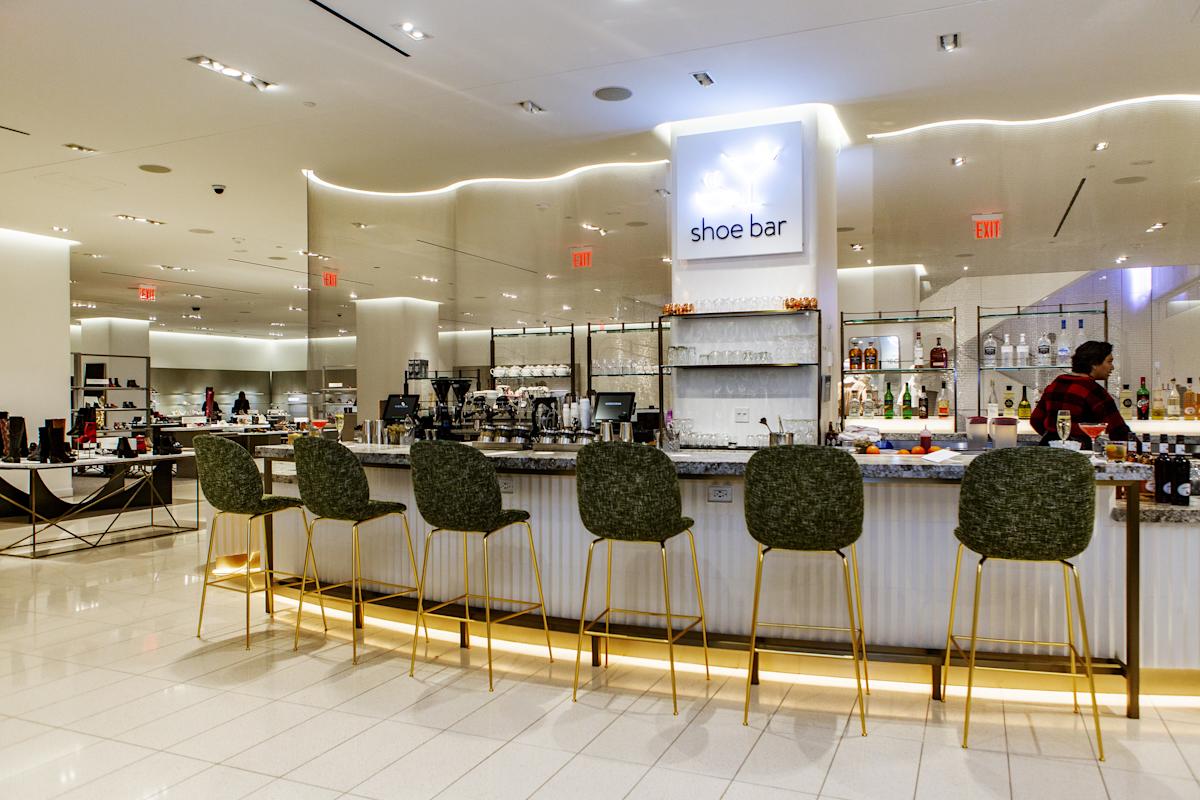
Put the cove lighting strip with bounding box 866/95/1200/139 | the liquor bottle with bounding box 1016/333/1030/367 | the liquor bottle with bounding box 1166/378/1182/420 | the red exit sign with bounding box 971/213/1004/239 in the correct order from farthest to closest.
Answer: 1. the red exit sign with bounding box 971/213/1004/239
2. the liquor bottle with bounding box 1166/378/1182/420
3. the liquor bottle with bounding box 1016/333/1030/367
4. the cove lighting strip with bounding box 866/95/1200/139

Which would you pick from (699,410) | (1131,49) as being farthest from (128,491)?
(1131,49)

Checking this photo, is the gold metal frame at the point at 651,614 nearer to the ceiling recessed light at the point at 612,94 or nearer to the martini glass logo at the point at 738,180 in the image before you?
the martini glass logo at the point at 738,180

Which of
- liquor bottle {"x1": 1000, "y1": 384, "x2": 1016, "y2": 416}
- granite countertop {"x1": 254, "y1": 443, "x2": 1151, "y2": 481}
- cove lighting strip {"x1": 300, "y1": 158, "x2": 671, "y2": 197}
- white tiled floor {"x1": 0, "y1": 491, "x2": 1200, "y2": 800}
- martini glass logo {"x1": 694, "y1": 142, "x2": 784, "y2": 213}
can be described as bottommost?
white tiled floor {"x1": 0, "y1": 491, "x2": 1200, "y2": 800}

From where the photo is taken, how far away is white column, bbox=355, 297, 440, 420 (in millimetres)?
11688

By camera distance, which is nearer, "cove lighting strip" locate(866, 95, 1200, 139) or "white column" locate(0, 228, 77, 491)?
"cove lighting strip" locate(866, 95, 1200, 139)

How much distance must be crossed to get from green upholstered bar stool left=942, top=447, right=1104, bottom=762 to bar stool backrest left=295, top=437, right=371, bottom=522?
9.45ft

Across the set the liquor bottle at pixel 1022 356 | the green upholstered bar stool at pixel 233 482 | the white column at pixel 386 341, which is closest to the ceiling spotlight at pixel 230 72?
the green upholstered bar stool at pixel 233 482

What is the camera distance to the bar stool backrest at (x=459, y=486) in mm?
3680

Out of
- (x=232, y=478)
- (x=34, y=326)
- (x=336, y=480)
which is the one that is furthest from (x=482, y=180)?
(x=34, y=326)

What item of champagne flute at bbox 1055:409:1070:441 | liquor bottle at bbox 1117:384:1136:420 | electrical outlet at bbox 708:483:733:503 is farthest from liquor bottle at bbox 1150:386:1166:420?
electrical outlet at bbox 708:483:733:503

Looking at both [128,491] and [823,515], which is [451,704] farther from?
[128,491]

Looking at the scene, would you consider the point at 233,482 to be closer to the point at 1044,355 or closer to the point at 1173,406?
the point at 1044,355

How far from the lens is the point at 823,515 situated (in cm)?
307

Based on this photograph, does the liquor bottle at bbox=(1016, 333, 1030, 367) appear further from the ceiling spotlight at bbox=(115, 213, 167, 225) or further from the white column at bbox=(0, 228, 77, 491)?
the white column at bbox=(0, 228, 77, 491)
